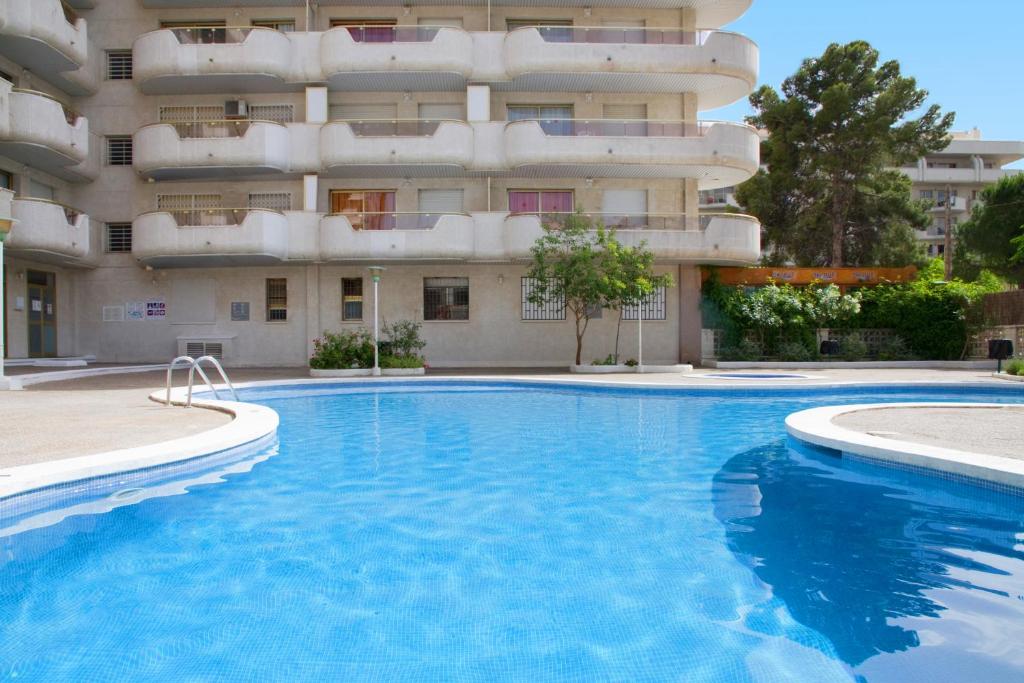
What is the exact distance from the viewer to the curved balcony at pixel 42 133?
1955 cm

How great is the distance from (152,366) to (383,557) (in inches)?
779

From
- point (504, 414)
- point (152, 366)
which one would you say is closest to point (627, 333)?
point (504, 414)

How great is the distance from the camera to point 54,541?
5.18 meters

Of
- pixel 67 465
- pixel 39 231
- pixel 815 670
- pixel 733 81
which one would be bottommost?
pixel 815 670

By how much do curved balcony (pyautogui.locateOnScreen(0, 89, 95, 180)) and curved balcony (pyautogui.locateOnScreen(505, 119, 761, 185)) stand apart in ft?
43.9

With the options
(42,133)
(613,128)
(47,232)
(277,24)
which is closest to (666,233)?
(613,128)

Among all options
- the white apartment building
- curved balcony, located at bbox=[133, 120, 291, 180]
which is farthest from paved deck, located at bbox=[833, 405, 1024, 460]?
the white apartment building

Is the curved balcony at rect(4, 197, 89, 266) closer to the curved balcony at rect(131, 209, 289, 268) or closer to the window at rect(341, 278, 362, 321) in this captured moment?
the curved balcony at rect(131, 209, 289, 268)

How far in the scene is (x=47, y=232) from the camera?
798 inches

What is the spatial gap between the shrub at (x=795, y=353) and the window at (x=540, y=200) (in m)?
8.56

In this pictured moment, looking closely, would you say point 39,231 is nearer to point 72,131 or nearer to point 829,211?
point 72,131

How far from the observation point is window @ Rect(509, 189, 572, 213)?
24.6 meters

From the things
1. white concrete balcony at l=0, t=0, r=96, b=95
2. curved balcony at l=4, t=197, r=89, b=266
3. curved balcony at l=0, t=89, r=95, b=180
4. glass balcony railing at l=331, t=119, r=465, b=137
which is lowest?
curved balcony at l=4, t=197, r=89, b=266

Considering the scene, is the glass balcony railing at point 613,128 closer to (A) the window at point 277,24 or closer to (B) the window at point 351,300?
(B) the window at point 351,300
